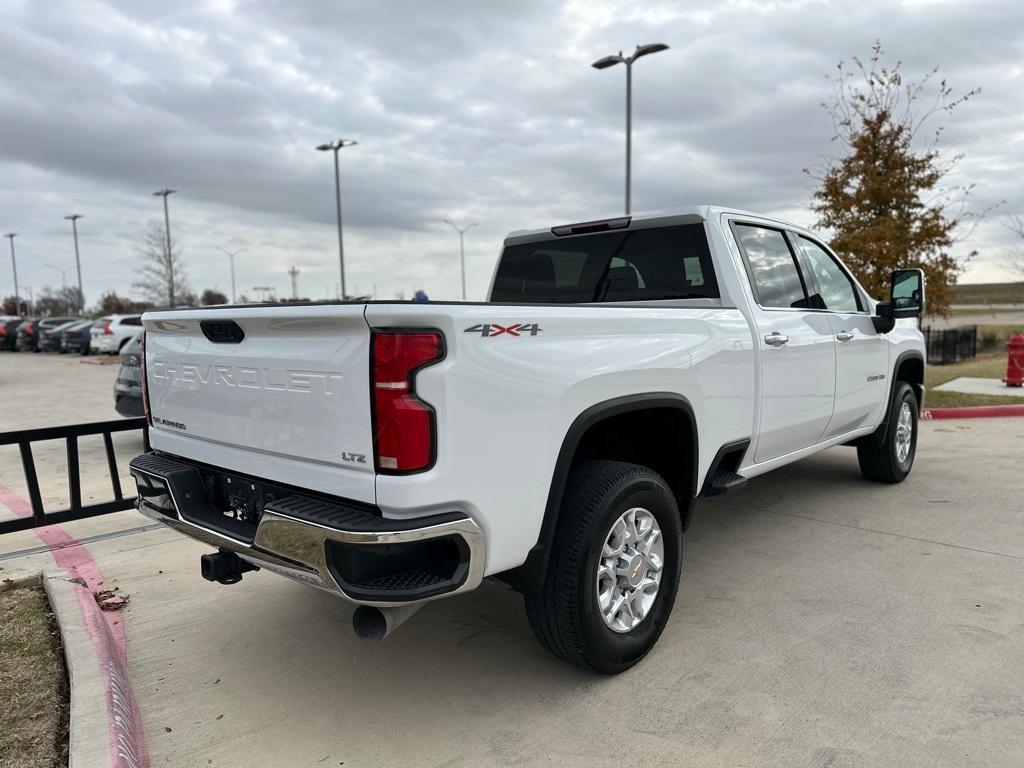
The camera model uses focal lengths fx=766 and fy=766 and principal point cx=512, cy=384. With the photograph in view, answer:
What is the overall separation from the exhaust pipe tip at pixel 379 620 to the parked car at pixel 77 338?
100ft

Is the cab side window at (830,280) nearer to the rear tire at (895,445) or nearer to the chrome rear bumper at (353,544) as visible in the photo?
the rear tire at (895,445)

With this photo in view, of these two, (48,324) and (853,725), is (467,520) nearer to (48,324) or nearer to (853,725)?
(853,725)

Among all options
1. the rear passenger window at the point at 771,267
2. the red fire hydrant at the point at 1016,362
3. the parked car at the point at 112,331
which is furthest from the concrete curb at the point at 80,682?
the parked car at the point at 112,331

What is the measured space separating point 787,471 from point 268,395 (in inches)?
214

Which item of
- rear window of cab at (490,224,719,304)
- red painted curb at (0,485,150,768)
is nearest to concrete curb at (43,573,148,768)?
red painted curb at (0,485,150,768)

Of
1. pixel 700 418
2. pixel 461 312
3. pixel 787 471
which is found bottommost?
pixel 787 471

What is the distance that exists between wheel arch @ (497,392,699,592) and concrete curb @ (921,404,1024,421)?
7.57 m

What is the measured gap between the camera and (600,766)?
2.60 m

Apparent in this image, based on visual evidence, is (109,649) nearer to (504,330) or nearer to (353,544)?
(353,544)

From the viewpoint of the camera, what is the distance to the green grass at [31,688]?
8.68 ft

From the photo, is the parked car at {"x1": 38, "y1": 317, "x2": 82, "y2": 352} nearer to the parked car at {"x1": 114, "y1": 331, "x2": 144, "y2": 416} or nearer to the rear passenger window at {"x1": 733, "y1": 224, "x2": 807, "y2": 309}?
the parked car at {"x1": 114, "y1": 331, "x2": 144, "y2": 416}

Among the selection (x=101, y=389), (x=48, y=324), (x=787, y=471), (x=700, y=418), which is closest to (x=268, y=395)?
(x=700, y=418)

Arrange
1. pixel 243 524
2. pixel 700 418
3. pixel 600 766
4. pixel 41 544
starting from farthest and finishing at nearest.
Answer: pixel 41 544
pixel 700 418
pixel 243 524
pixel 600 766

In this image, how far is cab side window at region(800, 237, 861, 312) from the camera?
16.4ft
